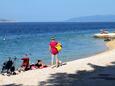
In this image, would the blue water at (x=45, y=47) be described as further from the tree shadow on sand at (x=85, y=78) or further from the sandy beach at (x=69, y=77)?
the tree shadow on sand at (x=85, y=78)

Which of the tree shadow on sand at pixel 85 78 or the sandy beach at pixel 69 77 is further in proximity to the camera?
the sandy beach at pixel 69 77

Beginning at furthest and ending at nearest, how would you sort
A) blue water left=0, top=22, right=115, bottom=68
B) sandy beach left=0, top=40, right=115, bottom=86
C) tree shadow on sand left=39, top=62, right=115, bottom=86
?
blue water left=0, top=22, right=115, bottom=68, sandy beach left=0, top=40, right=115, bottom=86, tree shadow on sand left=39, top=62, right=115, bottom=86

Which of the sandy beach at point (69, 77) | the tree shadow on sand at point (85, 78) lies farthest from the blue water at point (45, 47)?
the tree shadow on sand at point (85, 78)

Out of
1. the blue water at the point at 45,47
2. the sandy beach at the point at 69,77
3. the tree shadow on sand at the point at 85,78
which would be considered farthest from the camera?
the blue water at the point at 45,47

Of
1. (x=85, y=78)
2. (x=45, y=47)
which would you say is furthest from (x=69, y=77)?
(x=45, y=47)

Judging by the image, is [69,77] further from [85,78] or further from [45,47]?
[45,47]

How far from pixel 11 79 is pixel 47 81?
1.94 metres

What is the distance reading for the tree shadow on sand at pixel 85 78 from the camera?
15036 millimetres

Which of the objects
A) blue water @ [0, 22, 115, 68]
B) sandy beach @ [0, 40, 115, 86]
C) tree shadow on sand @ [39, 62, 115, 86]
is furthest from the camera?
blue water @ [0, 22, 115, 68]

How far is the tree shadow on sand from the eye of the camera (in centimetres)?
1504

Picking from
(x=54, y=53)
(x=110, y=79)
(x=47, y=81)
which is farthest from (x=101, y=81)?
(x=54, y=53)

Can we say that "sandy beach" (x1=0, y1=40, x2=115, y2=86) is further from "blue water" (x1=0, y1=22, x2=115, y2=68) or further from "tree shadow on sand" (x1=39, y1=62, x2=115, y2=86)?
"blue water" (x1=0, y1=22, x2=115, y2=68)

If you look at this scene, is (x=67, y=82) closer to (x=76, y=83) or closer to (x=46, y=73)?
(x=76, y=83)

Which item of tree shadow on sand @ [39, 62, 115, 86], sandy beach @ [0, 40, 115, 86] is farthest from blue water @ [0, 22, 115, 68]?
tree shadow on sand @ [39, 62, 115, 86]
